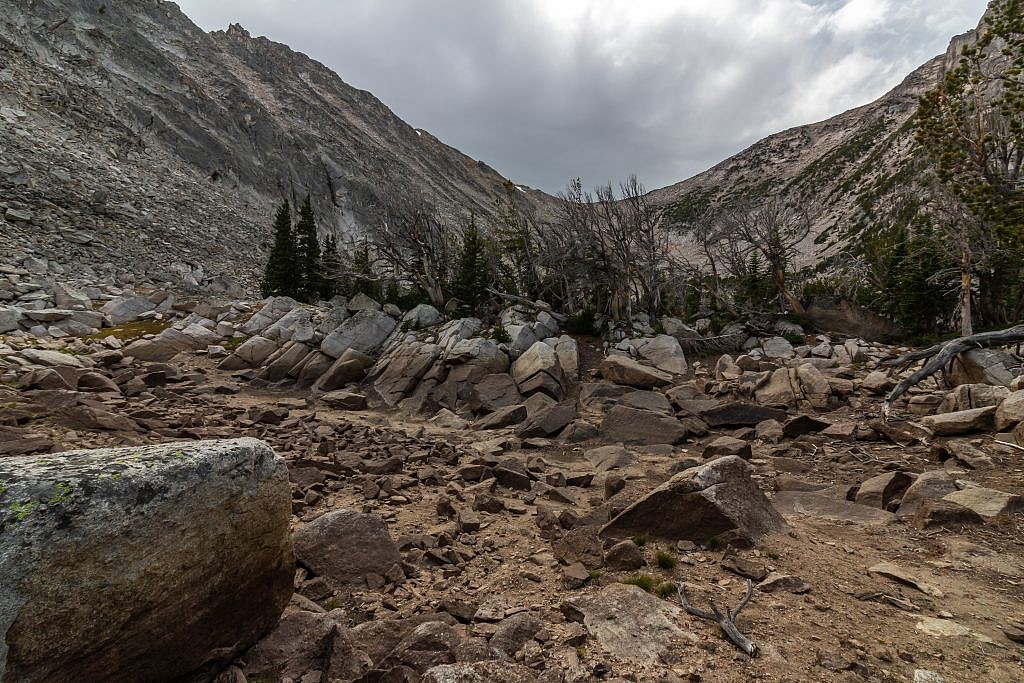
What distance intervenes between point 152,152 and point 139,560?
190 ft

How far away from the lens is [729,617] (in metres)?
4.20

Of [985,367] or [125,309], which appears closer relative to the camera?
[985,367]

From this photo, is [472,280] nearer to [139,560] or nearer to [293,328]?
[293,328]

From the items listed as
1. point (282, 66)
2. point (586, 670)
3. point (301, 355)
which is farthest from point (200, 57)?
point (586, 670)

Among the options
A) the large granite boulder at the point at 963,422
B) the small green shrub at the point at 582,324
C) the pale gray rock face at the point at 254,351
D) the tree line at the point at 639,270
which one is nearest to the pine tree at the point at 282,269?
the tree line at the point at 639,270

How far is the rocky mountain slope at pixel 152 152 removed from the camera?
31969mm

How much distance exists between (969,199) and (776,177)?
135153 millimetres

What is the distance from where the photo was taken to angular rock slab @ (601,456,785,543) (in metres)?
5.91

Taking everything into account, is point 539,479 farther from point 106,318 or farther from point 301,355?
point 106,318

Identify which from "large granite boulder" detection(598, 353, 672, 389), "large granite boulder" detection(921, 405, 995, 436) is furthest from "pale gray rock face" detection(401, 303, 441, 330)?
"large granite boulder" detection(921, 405, 995, 436)

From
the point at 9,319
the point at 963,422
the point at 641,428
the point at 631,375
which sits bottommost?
the point at 641,428

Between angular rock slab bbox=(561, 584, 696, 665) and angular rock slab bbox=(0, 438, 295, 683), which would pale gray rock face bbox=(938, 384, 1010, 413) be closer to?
angular rock slab bbox=(561, 584, 696, 665)

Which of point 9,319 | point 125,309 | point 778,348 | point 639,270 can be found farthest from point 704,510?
point 125,309

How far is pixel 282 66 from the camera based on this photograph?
103m
